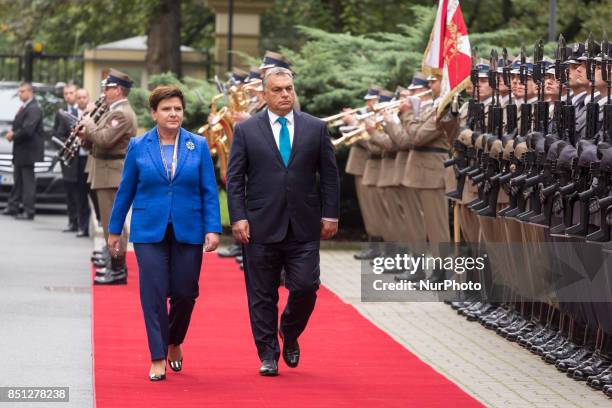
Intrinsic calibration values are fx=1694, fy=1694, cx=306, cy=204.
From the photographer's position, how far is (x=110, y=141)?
16125 millimetres

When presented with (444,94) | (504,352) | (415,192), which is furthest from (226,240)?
(504,352)

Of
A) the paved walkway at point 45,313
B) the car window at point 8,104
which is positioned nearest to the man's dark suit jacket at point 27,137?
the car window at point 8,104

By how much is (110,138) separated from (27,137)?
10.3 metres

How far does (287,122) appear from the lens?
10945 mm

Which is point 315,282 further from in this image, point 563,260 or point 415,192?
point 415,192

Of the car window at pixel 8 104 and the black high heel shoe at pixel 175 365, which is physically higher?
the car window at pixel 8 104

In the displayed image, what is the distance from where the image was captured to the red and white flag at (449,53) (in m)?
15.1

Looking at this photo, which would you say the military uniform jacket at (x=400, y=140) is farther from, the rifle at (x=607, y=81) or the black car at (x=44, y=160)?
the black car at (x=44, y=160)

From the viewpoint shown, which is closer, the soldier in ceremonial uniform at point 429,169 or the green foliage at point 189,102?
the soldier in ceremonial uniform at point 429,169

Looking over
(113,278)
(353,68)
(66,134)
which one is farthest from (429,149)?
(66,134)

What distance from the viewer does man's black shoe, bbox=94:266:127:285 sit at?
1650cm

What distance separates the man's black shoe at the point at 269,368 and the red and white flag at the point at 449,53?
4.72m

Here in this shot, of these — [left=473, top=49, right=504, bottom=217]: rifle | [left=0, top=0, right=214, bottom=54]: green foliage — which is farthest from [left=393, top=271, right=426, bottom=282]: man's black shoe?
[left=0, top=0, right=214, bottom=54]: green foliage

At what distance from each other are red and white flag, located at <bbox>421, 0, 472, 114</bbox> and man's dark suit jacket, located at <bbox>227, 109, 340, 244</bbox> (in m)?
4.04
